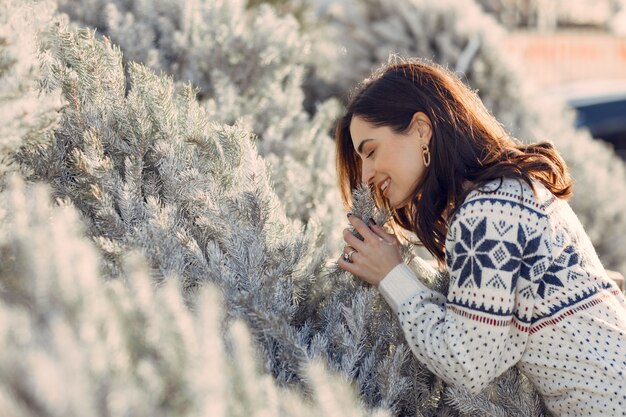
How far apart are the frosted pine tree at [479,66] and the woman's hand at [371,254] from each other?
2.79m

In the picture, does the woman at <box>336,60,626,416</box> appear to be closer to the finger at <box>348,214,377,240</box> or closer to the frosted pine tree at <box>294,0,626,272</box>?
the finger at <box>348,214,377,240</box>

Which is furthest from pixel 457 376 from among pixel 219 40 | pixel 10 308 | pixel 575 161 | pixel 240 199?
pixel 575 161

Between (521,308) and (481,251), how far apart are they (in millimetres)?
228

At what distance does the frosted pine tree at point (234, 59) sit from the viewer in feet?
10.6

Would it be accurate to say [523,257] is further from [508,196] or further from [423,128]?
[423,128]

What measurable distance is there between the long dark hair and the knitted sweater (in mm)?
114

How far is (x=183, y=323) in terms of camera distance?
1.13m

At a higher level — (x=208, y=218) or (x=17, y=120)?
(x=17, y=120)

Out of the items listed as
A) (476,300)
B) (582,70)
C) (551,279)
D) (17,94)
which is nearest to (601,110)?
(582,70)

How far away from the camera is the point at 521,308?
201cm

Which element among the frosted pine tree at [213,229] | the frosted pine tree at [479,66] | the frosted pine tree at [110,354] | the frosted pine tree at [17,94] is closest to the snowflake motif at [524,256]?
the frosted pine tree at [213,229]

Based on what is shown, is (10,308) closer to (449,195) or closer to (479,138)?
(449,195)

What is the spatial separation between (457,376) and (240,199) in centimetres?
72

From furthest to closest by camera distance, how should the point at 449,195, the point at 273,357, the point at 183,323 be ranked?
the point at 449,195
the point at 273,357
the point at 183,323
